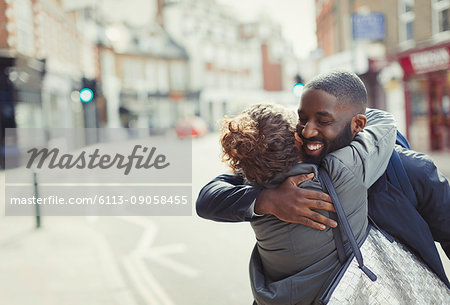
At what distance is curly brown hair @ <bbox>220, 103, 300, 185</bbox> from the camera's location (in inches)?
53.3

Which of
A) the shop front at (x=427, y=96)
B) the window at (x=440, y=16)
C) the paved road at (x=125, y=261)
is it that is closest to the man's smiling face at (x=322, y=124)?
the paved road at (x=125, y=261)

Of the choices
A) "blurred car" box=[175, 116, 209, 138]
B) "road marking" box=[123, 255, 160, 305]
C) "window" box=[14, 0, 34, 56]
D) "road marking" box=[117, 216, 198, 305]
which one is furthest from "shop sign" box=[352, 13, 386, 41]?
"blurred car" box=[175, 116, 209, 138]

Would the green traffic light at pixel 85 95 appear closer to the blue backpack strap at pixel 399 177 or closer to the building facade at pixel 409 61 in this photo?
the building facade at pixel 409 61

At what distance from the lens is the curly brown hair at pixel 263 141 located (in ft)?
4.44

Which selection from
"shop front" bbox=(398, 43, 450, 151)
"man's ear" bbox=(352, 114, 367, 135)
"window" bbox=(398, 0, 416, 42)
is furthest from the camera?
"window" bbox=(398, 0, 416, 42)

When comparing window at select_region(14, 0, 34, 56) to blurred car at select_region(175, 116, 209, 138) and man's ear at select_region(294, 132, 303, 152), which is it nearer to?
blurred car at select_region(175, 116, 209, 138)

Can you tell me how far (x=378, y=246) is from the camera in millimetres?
1390

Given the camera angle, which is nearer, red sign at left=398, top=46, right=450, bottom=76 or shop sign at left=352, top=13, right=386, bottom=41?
red sign at left=398, top=46, right=450, bottom=76

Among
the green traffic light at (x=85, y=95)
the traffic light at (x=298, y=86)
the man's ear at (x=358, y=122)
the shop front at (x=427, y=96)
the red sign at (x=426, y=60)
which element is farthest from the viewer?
the shop front at (x=427, y=96)

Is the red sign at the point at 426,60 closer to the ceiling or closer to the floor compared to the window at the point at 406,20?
closer to the floor

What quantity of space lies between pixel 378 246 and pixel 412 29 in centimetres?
1499

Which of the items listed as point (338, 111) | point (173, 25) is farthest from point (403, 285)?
point (173, 25)

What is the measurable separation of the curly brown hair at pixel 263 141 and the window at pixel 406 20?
14951mm

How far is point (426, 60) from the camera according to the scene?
1370cm
